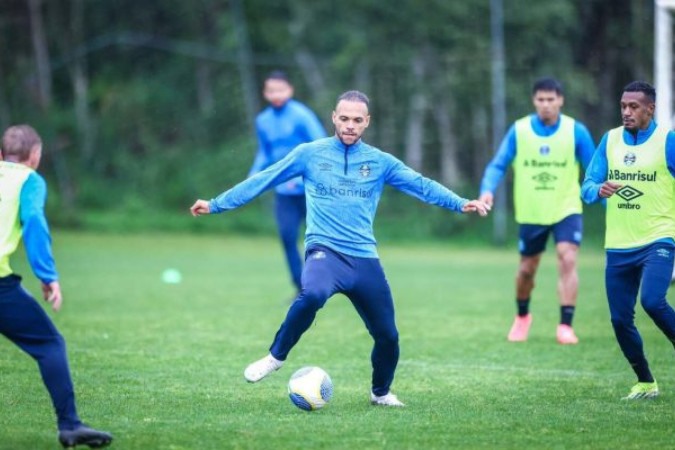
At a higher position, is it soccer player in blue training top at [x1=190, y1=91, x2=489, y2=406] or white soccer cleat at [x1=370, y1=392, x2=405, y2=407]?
soccer player in blue training top at [x1=190, y1=91, x2=489, y2=406]

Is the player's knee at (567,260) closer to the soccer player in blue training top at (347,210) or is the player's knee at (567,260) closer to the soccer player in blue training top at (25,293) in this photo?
the soccer player in blue training top at (347,210)

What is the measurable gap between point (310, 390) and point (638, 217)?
9.04 ft

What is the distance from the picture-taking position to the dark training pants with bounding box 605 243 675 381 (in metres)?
8.54

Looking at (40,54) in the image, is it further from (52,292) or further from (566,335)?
(52,292)

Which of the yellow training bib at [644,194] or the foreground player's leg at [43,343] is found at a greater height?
the yellow training bib at [644,194]

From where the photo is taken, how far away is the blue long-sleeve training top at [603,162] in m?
8.69

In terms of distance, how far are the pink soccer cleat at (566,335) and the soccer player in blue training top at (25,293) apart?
634 cm

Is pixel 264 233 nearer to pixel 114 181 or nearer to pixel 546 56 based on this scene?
pixel 114 181

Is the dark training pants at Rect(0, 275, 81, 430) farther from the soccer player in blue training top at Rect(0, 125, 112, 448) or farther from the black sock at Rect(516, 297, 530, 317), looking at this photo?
the black sock at Rect(516, 297, 530, 317)

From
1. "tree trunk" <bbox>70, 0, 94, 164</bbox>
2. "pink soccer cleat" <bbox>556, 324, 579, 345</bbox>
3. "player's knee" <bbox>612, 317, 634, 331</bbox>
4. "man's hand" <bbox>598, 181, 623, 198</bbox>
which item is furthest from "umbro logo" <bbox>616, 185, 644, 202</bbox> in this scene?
"tree trunk" <bbox>70, 0, 94, 164</bbox>

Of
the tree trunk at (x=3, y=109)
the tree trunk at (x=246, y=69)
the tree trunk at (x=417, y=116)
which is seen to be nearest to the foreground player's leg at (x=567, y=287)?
the tree trunk at (x=417, y=116)

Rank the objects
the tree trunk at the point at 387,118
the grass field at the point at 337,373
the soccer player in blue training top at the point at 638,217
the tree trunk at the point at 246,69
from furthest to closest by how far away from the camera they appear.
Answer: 1. the tree trunk at the point at 246,69
2. the tree trunk at the point at 387,118
3. the soccer player in blue training top at the point at 638,217
4. the grass field at the point at 337,373

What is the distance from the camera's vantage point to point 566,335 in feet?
39.7

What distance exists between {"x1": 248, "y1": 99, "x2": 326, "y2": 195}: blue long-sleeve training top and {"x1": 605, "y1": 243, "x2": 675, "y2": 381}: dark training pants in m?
6.27
